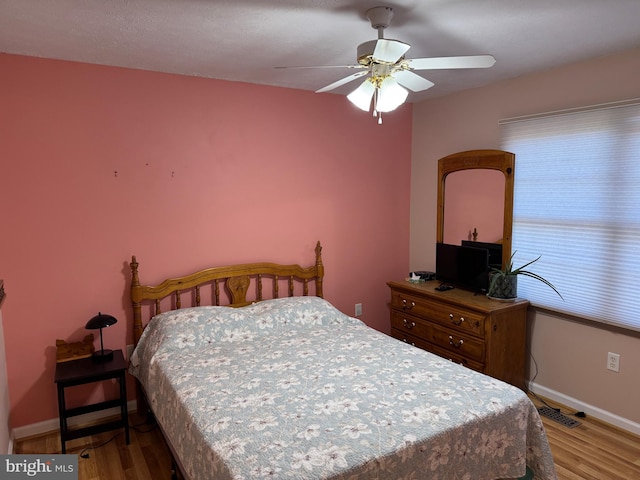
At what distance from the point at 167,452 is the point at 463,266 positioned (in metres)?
2.53

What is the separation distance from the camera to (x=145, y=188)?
3090 millimetres

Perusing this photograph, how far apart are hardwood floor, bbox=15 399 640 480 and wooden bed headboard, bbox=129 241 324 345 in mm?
686

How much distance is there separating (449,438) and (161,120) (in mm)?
2663

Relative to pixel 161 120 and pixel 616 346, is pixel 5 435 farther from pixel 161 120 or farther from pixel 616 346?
pixel 616 346

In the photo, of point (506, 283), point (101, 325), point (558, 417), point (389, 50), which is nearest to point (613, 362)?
point (558, 417)

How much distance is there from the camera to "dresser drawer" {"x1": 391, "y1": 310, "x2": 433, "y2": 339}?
3596 millimetres

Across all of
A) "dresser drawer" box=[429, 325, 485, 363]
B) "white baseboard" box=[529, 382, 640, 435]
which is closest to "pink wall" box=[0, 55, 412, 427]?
"dresser drawer" box=[429, 325, 485, 363]

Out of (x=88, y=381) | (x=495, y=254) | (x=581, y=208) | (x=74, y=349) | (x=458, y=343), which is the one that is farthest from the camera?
(x=495, y=254)

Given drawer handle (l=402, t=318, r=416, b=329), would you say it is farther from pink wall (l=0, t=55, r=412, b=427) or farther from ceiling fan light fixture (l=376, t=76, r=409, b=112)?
ceiling fan light fixture (l=376, t=76, r=409, b=112)

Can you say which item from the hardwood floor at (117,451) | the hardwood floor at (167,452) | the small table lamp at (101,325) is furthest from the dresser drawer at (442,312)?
the small table lamp at (101,325)

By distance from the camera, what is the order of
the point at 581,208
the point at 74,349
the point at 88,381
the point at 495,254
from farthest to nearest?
the point at 495,254, the point at 581,208, the point at 74,349, the point at 88,381

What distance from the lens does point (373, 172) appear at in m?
4.07

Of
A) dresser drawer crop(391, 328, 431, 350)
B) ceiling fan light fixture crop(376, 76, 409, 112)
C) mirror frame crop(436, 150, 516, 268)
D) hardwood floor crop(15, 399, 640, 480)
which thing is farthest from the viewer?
dresser drawer crop(391, 328, 431, 350)

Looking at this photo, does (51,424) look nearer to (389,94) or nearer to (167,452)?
(167,452)
